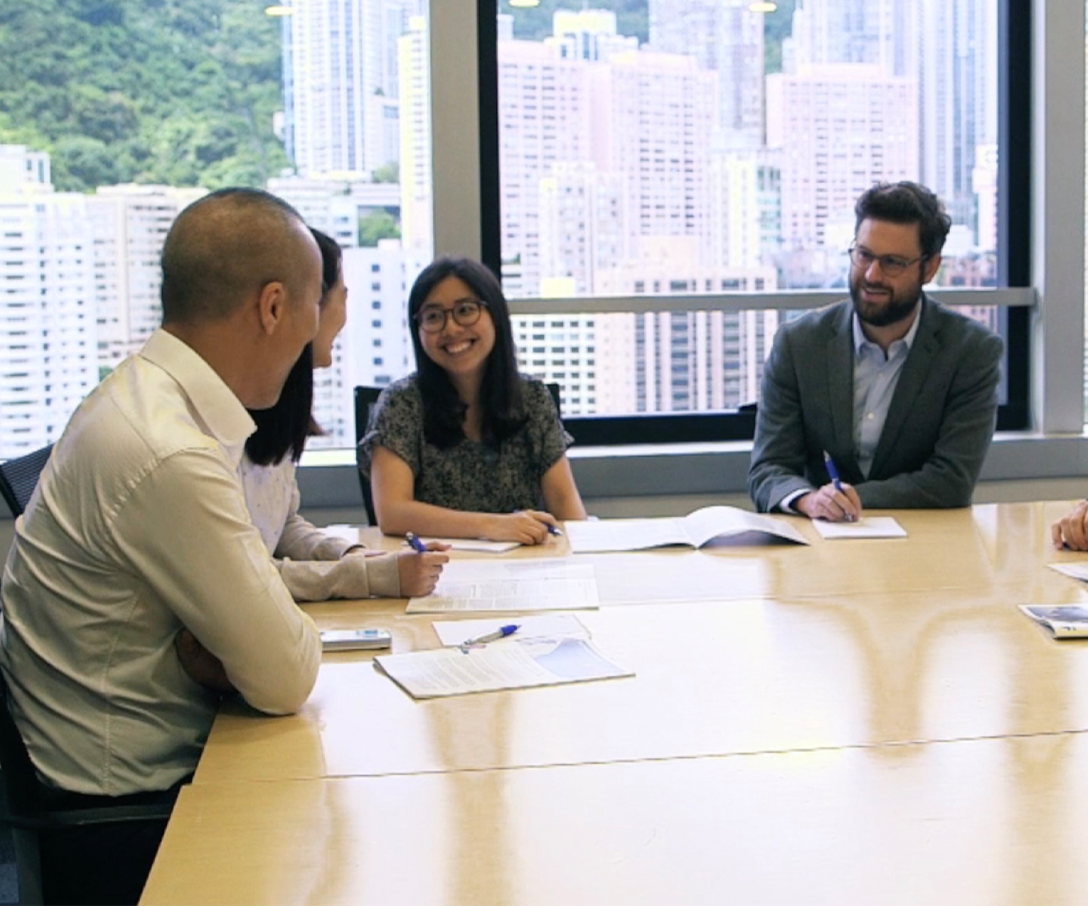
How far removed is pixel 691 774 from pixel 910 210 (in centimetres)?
254

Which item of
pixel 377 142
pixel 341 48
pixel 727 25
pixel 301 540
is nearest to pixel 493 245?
pixel 377 142

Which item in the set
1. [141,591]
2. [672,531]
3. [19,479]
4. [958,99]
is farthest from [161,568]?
[958,99]

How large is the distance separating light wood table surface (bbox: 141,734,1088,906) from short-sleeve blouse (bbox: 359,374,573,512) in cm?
193

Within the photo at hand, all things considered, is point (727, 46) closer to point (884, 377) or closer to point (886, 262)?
point (886, 262)

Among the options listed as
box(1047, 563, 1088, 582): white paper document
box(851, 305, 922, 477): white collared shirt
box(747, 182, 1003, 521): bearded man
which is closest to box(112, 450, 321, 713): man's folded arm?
box(1047, 563, 1088, 582): white paper document

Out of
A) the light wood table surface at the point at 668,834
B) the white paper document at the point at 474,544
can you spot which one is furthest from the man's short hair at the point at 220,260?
the white paper document at the point at 474,544

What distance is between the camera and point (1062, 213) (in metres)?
4.47

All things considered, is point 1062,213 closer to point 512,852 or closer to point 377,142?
point 377,142

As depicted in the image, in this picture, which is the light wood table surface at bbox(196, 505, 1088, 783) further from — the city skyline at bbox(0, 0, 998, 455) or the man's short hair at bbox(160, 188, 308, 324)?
the city skyline at bbox(0, 0, 998, 455)

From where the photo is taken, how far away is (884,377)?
12.4 ft

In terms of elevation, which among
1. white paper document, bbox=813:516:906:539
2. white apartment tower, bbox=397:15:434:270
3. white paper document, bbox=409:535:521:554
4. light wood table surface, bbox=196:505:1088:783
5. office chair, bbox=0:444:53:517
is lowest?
light wood table surface, bbox=196:505:1088:783

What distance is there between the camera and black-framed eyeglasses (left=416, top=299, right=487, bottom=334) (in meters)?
3.55

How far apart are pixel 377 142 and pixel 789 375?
58.9 inches

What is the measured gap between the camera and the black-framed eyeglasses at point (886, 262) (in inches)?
147
